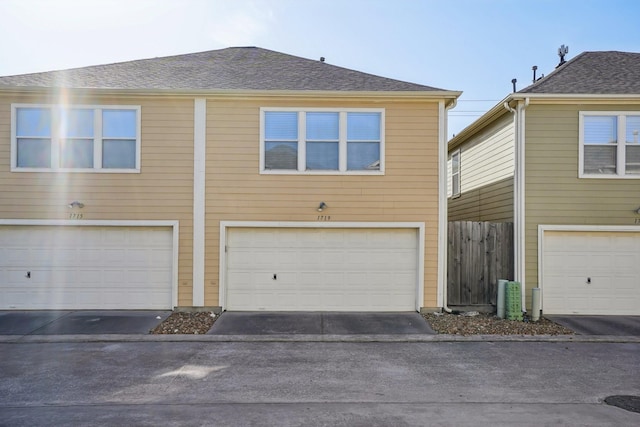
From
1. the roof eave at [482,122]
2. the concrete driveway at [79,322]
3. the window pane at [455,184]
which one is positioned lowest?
the concrete driveway at [79,322]

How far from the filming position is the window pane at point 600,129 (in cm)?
944

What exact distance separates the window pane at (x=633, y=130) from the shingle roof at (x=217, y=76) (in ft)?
14.2

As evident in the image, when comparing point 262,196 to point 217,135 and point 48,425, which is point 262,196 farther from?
point 48,425

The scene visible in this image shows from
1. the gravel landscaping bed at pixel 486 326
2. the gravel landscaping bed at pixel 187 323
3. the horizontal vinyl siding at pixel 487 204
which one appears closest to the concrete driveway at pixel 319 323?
the gravel landscaping bed at pixel 187 323

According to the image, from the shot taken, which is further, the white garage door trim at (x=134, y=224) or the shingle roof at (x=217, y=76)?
the shingle roof at (x=217, y=76)

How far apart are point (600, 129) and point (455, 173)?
16.0 feet

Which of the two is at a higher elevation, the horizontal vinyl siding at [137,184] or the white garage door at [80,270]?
the horizontal vinyl siding at [137,184]

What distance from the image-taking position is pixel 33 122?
9367 mm

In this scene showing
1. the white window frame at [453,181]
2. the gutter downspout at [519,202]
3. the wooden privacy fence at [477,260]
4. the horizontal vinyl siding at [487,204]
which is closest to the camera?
the gutter downspout at [519,202]

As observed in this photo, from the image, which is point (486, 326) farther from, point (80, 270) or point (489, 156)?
point (80, 270)

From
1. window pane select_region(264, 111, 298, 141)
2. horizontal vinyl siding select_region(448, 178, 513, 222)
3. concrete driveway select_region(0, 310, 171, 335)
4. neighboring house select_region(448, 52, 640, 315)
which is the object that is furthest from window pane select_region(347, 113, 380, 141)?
concrete driveway select_region(0, 310, 171, 335)

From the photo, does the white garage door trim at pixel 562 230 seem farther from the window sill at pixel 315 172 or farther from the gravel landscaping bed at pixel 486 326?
the window sill at pixel 315 172

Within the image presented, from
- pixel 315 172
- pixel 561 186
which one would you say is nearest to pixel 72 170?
pixel 315 172

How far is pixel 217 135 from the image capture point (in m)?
9.49
